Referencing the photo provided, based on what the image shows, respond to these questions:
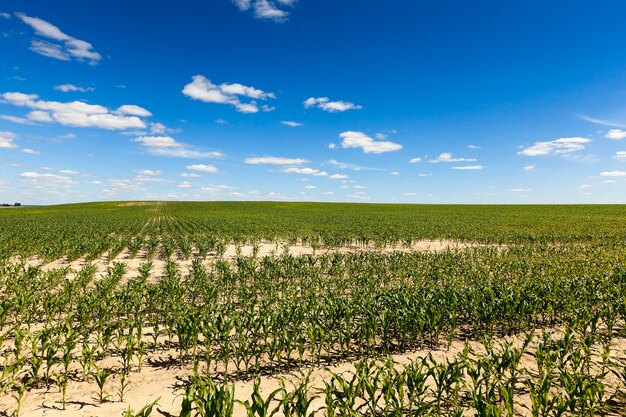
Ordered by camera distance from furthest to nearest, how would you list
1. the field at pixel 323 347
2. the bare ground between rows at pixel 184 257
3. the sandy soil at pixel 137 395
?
the bare ground between rows at pixel 184 257
the sandy soil at pixel 137 395
the field at pixel 323 347

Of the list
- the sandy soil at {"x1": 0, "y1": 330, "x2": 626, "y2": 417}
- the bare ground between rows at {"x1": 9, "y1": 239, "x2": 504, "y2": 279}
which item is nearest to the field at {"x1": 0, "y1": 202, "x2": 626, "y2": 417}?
the sandy soil at {"x1": 0, "y1": 330, "x2": 626, "y2": 417}

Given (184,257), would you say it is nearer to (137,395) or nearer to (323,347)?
(323,347)

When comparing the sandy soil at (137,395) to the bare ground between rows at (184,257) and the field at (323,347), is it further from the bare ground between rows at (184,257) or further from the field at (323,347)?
the bare ground between rows at (184,257)

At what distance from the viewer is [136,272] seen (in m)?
18.7

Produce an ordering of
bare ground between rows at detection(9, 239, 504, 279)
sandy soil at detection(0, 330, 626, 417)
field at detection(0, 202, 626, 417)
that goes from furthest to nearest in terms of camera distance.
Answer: bare ground between rows at detection(9, 239, 504, 279), sandy soil at detection(0, 330, 626, 417), field at detection(0, 202, 626, 417)

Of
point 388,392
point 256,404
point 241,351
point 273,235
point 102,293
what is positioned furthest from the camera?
point 273,235

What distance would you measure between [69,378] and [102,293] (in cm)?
474

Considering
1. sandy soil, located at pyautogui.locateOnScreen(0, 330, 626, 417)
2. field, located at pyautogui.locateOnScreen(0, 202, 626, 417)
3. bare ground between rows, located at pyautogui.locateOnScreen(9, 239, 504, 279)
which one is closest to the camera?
field, located at pyautogui.locateOnScreen(0, 202, 626, 417)

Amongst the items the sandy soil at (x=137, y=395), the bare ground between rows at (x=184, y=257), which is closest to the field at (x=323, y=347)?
the sandy soil at (x=137, y=395)

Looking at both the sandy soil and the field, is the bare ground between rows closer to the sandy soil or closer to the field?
the field

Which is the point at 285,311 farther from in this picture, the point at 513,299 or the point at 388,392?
the point at 513,299

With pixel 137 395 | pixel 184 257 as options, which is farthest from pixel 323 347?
pixel 184 257

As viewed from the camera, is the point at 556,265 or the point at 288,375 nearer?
the point at 288,375

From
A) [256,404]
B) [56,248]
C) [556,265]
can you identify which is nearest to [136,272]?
[56,248]
